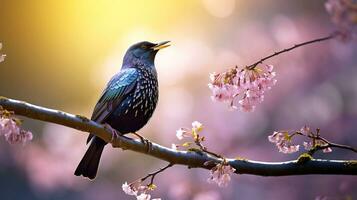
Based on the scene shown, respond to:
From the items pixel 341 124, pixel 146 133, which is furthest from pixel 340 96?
pixel 146 133

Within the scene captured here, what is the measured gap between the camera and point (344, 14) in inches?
77.4

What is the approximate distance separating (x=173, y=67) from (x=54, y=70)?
1630 mm

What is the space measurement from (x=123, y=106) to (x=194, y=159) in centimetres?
125

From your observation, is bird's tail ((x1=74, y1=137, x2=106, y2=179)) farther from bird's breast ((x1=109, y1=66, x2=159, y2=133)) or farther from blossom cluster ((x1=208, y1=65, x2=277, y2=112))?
blossom cluster ((x1=208, y1=65, x2=277, y2=112))

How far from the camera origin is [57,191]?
25.8 feet

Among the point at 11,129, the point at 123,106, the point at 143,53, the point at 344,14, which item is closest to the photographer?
the point at 344,14

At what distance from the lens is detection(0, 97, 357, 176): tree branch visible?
267 cm

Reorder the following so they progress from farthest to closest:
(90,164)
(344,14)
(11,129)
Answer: (90,164), (11,129), (344,14)

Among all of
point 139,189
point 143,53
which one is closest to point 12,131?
point 139,189

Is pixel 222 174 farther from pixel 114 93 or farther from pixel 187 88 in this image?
pixel 187 88

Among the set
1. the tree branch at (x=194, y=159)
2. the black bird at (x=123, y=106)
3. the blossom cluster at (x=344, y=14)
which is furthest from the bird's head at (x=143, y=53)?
the blossom cluster at (x=344, y=14)

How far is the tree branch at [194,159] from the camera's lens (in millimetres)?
2672

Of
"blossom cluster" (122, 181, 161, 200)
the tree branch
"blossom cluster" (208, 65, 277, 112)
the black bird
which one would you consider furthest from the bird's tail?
"blossom cluster" (208, 65, 277, 112)

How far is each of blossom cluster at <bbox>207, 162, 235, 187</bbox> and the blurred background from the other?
3086 mm
